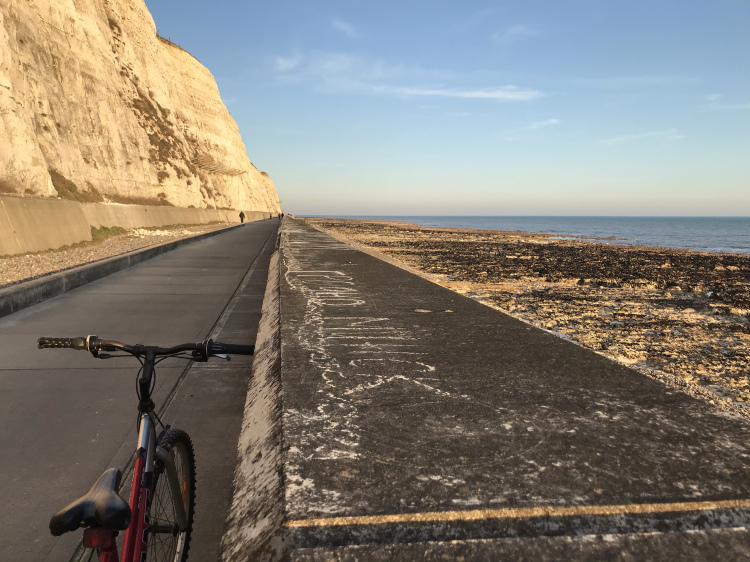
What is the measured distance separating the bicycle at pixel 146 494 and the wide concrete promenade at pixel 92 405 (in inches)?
9.1

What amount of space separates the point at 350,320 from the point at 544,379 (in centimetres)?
203

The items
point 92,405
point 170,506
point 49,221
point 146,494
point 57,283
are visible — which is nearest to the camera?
point 146,494

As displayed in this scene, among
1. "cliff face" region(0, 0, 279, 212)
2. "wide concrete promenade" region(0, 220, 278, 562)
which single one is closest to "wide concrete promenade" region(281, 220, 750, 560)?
"wide concrete promenade" region(0, 220, 278, 562)

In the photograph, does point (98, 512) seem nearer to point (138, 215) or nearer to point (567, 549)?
point (567, 549)

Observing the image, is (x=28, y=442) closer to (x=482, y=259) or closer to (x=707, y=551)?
(x=707, y=551)

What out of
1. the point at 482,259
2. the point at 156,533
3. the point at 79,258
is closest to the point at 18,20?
the point at 79,258

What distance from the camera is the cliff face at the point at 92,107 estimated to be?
18.4 metres

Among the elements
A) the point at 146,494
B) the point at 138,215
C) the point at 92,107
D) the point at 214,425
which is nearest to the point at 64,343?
the point at 146,494

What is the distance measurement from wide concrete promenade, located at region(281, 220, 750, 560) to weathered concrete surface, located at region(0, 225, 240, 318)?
5.47 m

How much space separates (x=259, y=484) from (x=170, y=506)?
0.57 metres

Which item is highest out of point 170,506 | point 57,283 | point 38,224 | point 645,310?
point 38,224

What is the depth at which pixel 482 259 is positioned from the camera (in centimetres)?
2250

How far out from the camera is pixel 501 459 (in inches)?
75.5

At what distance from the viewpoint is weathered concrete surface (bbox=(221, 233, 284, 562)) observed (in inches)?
61.4
